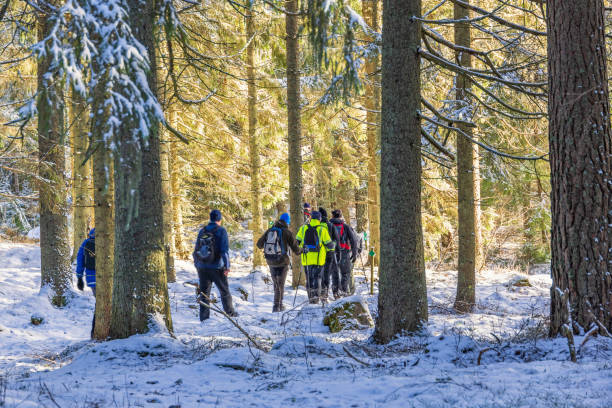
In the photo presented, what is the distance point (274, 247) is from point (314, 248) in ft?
3.42

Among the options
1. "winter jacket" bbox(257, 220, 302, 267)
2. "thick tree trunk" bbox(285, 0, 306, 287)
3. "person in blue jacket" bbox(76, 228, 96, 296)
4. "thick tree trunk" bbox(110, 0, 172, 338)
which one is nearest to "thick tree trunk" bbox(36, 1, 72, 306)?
"person in blue jacket" bbox(76, 228, 96, 296)

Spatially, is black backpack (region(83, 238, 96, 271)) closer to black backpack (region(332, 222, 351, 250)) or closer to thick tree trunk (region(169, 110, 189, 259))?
black backpack (region(332, 222, 351, 250))

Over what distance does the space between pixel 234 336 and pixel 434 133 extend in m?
5.55

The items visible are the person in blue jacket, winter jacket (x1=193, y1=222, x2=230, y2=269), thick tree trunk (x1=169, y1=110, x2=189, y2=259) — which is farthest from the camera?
thick tree trunk (x1=169, y1=110, x2=189, y2=259)

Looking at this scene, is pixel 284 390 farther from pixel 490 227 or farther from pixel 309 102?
pixel 490 227

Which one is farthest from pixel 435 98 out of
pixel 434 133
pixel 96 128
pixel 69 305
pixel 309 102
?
pixel 96 128

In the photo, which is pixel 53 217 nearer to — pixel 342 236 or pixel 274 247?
pixel 274 247

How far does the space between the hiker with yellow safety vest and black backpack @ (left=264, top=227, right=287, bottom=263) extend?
2.55 ft

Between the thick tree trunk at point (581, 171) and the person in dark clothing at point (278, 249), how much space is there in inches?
225

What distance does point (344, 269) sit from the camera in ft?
39.0

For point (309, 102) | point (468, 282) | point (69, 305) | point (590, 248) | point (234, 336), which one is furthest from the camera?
point (309, 102)

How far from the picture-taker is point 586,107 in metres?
5.04

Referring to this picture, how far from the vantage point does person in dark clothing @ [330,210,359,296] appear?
464 inches

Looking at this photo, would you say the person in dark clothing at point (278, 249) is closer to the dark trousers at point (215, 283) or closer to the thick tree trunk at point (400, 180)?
the dark trousers at point (215, 283)
